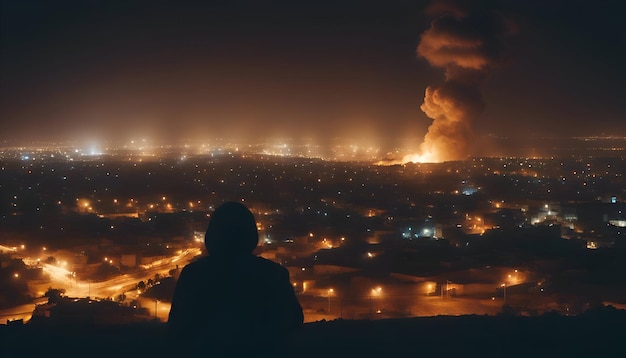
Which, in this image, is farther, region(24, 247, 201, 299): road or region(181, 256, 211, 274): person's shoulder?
region(24, 247, 201, 299): road

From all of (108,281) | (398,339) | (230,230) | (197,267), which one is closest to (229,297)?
(197,267)

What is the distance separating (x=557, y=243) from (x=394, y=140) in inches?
5454

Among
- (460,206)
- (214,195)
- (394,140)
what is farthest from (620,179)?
(394,140)

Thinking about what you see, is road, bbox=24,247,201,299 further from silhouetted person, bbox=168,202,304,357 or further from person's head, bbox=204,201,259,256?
person's head, bbox=204,201,259,256

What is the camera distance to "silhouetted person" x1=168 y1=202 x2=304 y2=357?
4090 mm

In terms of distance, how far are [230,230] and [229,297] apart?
42 cm

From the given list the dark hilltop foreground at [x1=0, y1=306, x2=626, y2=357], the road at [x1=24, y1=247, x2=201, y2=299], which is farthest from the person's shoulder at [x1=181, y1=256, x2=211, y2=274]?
the road at [x1=24, y1=247, x2=201, y2=299]

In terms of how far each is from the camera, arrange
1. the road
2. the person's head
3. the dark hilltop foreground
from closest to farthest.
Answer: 1. the person's head
2. the dark hilltop foreground
3. the road

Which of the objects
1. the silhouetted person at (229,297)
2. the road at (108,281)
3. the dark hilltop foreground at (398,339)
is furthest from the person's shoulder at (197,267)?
the road at (108,281)

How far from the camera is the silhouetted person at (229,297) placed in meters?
4.09

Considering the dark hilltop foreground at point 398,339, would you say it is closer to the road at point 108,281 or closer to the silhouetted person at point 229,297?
the silhouetted person at point 229,297

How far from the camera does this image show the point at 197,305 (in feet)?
13.5

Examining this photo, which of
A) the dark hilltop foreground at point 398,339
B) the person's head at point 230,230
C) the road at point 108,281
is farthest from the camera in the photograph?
the road at point 108,281

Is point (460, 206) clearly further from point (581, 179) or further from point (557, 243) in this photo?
point (581, 179)
